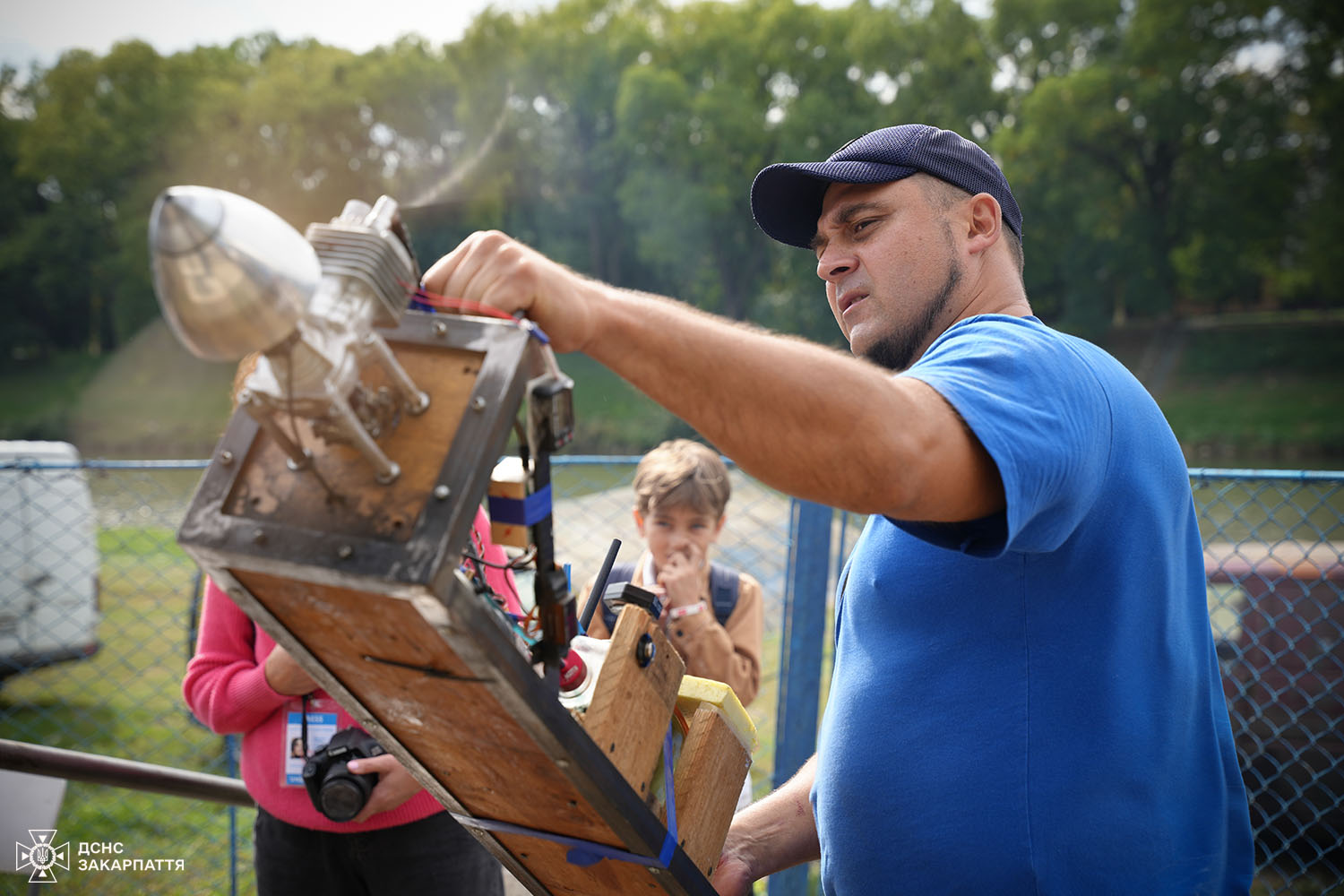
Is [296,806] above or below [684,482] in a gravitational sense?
below

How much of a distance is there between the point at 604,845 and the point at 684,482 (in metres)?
2.10

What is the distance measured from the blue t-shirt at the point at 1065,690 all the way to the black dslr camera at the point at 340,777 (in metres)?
1.32

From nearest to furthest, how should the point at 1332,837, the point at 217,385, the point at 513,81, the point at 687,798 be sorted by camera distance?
1. the point at 687,798
2. the point at 1332,837
3. the point at 217,385
4. the point at 513,81

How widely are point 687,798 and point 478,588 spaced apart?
67 cm

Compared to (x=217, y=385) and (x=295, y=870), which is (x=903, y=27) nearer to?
(x=217, y=385)

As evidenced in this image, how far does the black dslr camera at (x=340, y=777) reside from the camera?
226cm

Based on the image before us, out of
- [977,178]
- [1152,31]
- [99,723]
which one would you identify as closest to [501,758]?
[977,178]

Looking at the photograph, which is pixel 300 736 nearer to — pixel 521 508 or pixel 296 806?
pixel 296 806

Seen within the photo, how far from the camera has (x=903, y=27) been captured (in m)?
34.7

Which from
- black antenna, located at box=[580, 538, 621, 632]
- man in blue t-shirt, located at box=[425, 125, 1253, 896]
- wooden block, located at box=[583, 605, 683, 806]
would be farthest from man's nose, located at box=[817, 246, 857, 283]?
wooden block, located at box=[583, 605, 683, 806]

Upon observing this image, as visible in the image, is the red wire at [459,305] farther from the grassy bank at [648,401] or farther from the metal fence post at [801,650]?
the grassy bank at [648,401]

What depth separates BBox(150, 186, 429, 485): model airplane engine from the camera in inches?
34.3

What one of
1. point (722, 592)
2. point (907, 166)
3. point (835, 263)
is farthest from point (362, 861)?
point (907, 166)

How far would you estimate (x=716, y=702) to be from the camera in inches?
70.6
